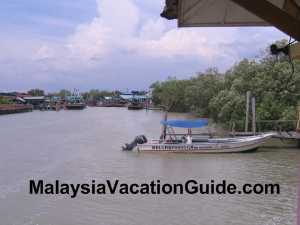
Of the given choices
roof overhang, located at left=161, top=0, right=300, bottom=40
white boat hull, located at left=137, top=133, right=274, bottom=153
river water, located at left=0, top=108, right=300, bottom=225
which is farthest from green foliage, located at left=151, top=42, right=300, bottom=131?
roof overhang, located at left=161, top=0, right=300, bottom=40

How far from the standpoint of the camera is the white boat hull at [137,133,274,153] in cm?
2483

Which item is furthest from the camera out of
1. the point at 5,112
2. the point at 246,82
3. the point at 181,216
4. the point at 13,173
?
the point at 5,112

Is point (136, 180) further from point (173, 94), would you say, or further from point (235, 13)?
point (173, 94)

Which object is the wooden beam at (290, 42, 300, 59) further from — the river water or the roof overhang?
the river water

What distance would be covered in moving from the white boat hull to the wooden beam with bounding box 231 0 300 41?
21961mm

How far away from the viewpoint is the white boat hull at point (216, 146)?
977 inches

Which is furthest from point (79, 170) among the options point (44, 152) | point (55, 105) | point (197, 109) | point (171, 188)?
point (55, 105)

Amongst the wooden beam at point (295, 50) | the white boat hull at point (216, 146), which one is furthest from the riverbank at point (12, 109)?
the wooden beam at point (295, 50)

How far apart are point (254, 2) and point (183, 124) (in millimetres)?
24337

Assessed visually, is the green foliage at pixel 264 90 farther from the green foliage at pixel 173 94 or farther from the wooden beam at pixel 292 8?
the green foliage at pixel 173 94

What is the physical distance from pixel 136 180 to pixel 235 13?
1390cm

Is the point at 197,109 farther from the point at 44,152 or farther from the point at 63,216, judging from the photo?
the point at 63,216

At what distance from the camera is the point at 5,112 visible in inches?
3204

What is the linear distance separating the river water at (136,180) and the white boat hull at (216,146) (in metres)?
0.52
